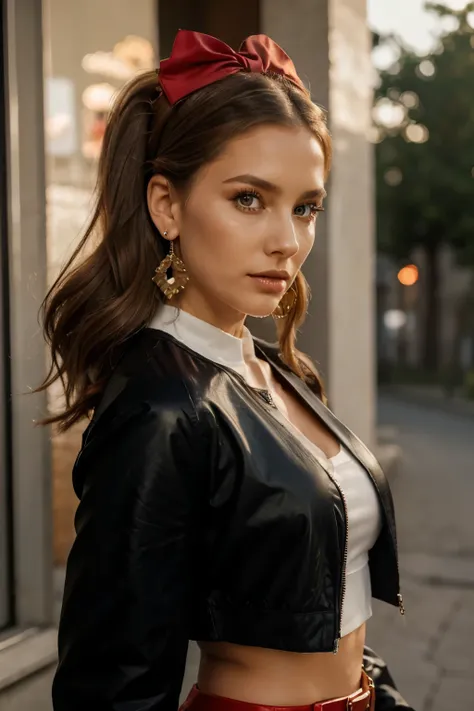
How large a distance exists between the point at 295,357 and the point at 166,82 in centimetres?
70

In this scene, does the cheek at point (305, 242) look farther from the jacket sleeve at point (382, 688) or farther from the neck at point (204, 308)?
the jacket sleeve at point (382, 688)

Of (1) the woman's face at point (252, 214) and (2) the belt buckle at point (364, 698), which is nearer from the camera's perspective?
(1) the woman's face at point (252, 214)

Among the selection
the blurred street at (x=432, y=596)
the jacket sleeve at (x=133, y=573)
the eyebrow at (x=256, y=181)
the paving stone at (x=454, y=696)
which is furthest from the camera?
the blurred street at (x=432, y=596)

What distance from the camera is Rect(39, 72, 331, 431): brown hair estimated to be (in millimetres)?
1599

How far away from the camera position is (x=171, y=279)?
5.57 ft

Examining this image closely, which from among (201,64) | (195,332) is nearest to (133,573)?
(195,332)

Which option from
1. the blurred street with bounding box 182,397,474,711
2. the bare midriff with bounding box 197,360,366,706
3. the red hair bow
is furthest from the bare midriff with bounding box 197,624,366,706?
the blurred street with bounding box 182,397,474,711

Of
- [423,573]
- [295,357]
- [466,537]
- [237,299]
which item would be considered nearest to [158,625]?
[237,299]

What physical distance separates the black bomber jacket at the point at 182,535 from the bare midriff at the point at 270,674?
0.27 feet

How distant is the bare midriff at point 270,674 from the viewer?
1.61 metres

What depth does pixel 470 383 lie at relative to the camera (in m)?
23.8

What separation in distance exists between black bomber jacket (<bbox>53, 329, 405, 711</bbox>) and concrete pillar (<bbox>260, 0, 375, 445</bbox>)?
303cm

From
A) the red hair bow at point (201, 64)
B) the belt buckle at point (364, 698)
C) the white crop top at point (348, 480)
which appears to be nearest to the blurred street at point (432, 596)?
the belt buckle at point (364, 698)

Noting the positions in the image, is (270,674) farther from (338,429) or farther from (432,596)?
(432,596)
